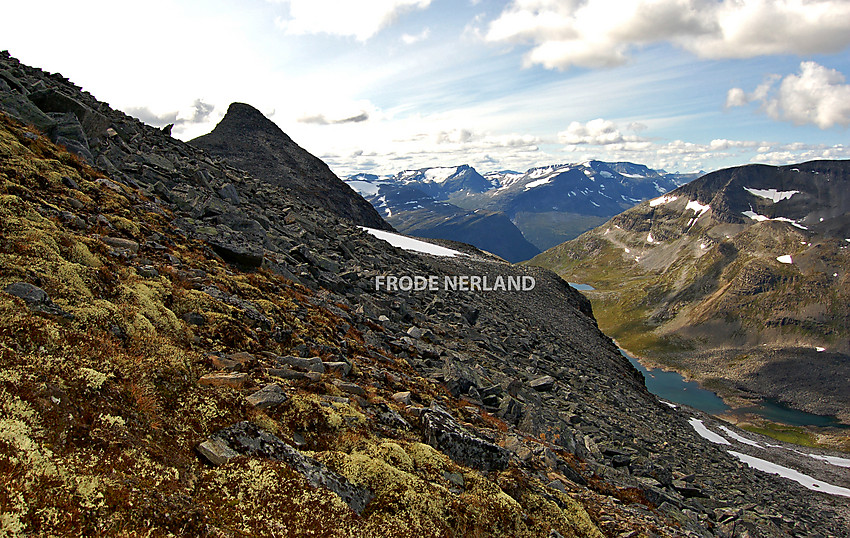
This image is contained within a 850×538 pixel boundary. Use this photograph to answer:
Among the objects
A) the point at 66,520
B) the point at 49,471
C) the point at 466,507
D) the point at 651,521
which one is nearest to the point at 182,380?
the point at 49,471

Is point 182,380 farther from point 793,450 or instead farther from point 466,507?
point 793,450

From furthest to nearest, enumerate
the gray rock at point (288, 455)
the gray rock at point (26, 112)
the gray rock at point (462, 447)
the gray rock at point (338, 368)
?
the gray rock at point (26, 112) < the gray rock at point (338, 368) < the gray rock at point (462, 447) < the gray rock at point (288, 455)

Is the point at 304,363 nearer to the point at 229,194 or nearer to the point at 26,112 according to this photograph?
the point at 26,112

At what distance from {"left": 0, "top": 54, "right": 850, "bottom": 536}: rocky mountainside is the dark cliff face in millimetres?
53220

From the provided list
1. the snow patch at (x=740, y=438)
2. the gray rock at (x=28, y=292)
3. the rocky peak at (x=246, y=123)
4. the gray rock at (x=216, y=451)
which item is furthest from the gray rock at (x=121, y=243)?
the snow patch at (x=740, y=438)

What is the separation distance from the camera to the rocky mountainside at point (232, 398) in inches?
275

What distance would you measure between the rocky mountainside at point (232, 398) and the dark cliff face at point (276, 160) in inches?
2095

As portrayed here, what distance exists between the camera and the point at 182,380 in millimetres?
9812

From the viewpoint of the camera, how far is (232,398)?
10.0 meters

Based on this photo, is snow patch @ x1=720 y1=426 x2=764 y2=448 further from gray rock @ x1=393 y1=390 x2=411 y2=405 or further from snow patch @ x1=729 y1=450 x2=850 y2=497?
gray rock @ x1=393 y1=390 x2=411 y2=405

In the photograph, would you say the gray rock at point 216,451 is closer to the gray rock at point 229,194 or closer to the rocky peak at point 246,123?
the gray rock at point 229,194

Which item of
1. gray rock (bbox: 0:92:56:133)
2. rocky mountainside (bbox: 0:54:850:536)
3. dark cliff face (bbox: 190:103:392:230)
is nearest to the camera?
rocky mountainside (bbox: 0:54:850:536)

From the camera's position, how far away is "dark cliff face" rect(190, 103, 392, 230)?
8519 cm

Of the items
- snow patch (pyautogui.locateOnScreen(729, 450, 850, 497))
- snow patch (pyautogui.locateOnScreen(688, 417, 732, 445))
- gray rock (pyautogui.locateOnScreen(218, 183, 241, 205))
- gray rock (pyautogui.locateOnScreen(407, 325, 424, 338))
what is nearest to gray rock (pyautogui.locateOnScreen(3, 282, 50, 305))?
gray rock (pyautogui.locateOnScreen(407, 325, 424, 338))
